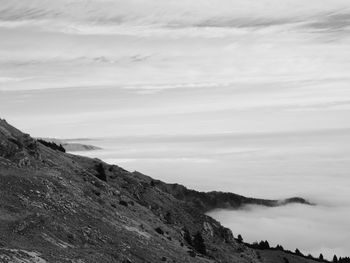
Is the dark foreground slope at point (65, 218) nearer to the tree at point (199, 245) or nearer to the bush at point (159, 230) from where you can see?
the bush at point (159, 230)

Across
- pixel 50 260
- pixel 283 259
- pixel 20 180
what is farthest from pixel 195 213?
pixel 50 260

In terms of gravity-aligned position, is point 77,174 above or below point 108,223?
above

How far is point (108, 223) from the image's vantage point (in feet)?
250

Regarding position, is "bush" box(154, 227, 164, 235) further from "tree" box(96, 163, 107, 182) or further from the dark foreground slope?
"tree" box(96, 163, 107, 182)

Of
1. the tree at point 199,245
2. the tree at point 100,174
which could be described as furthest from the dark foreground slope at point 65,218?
the tree at point 199,245

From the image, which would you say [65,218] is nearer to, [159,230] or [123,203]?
[123,203]

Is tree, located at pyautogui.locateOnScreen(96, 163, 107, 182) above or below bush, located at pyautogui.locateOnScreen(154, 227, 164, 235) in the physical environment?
above

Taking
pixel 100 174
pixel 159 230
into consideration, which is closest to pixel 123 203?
pixel 159 230

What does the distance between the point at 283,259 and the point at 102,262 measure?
131324 mm

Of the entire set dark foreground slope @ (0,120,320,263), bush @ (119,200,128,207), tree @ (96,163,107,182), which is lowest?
dark foreground slope @ (0,120,320,263)

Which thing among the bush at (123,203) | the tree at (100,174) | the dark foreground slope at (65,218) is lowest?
the dark foreground slope at (65,218)

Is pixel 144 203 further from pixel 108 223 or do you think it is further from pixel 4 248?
pixel 4 248

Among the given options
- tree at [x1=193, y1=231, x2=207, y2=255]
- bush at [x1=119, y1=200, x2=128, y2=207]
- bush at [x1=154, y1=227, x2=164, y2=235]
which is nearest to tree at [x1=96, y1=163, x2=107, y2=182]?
bush at [x1=119, y1=200, x2=128, y2=207]

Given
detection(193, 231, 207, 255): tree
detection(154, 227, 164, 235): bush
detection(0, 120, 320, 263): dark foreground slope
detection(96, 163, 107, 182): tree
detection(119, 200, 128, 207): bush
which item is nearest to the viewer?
detection(0, 120, 320, 263): dark foreground slope
